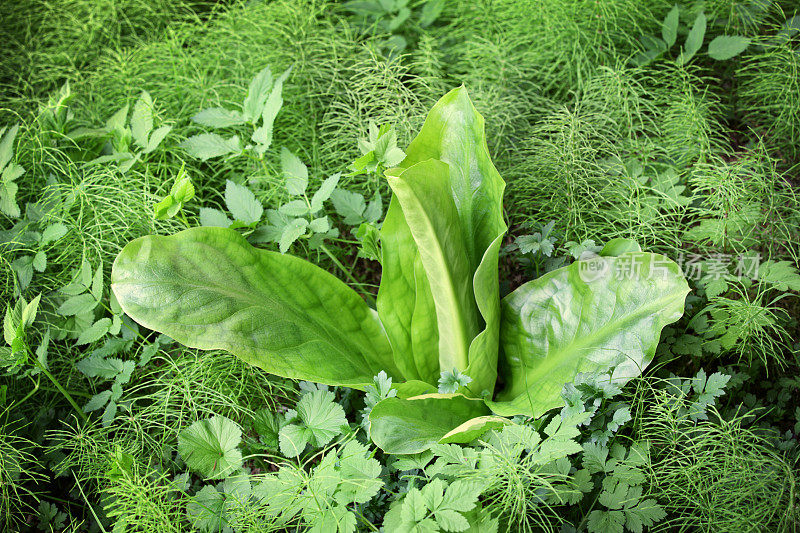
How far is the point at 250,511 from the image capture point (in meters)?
0.89

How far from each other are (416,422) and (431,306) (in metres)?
0.21

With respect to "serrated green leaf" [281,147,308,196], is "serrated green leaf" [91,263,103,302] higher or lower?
lower

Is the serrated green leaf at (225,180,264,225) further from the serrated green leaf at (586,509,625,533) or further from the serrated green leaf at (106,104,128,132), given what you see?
the serrated green leaf at (586,509,625,533)

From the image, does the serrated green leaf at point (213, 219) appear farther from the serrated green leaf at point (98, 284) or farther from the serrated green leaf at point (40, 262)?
the serrated green leaf at point (40, 262)

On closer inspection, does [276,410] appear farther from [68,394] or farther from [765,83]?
[765,83]

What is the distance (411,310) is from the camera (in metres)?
1.08

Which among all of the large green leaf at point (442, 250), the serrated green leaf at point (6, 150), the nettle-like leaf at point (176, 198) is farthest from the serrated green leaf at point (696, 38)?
the serrated green leaf at point (6, 150)

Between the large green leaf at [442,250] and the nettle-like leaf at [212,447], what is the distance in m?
0.38

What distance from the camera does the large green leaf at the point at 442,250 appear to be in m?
0.88

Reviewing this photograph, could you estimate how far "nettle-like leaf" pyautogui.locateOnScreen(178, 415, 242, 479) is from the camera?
0.97 m

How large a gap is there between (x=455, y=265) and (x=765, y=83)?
974 mm

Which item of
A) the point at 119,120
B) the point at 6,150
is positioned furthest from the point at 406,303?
the point at 6,150

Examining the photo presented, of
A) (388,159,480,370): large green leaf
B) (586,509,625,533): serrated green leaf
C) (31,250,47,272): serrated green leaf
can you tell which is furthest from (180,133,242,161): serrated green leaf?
(586,509,625,533): serrated green leaf

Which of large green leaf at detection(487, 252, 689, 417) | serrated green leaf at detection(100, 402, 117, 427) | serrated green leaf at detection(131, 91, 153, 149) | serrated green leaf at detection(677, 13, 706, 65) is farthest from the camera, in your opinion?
serrated green leaf at detection(677, 13, 706, 65)
